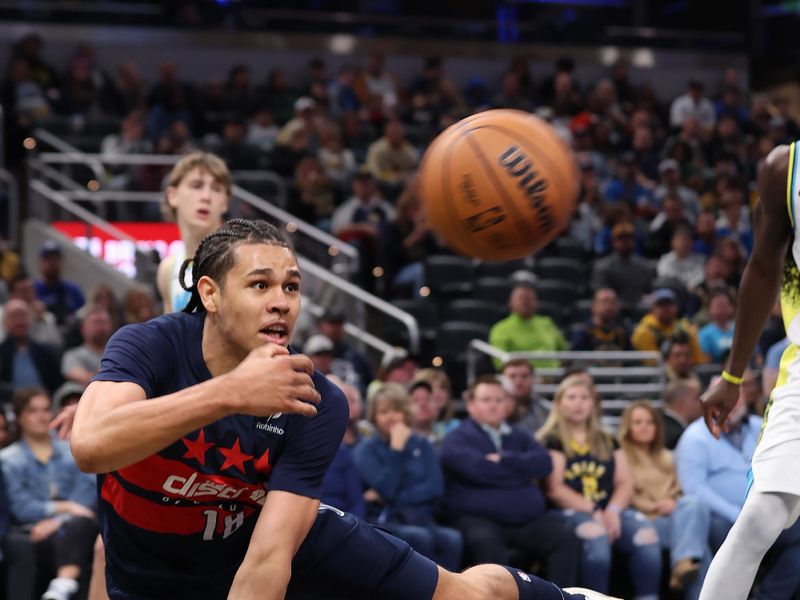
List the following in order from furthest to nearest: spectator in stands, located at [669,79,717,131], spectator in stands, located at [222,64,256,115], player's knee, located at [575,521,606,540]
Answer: spectator in stands, located at [669,79,717,131], spectator in stands, located at [222,64,256,115], player's knee, located at [575,521,606,540]

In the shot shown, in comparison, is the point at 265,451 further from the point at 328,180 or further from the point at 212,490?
the point at 328,180

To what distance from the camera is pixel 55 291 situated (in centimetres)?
1112

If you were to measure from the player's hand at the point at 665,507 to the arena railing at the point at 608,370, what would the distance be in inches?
90.9

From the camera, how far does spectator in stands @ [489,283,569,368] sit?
1130cm

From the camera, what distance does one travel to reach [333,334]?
34.8ft

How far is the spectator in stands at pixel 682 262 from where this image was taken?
1366 centimetres

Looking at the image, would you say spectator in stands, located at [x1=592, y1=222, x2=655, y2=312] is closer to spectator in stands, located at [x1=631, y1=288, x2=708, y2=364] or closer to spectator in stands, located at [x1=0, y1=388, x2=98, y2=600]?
spectator in stands, located at [x1=631, y1=288, x2=708, y2=364]

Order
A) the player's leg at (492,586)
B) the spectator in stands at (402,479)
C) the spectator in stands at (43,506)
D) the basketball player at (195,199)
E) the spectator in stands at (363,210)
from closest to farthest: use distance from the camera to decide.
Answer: the player's leg at (492,586) < the basketball player at (195,199) < the spectator in stands at (43,506) < the spectator in stands at (402,479) < the spectator in stands at (363,210)

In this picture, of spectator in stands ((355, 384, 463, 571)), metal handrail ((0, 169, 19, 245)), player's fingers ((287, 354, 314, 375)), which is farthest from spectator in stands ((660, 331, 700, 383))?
player's fingers ((287, 354, 314, 375))

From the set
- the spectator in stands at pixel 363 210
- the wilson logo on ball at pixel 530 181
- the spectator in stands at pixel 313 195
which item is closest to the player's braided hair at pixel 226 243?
the wilson logo on ball at pixel 530 181

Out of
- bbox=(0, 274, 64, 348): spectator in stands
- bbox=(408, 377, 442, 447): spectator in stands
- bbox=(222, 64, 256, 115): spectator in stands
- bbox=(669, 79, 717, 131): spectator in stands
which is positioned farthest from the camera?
bbox=(669, 79, 717, 131): spectator in stands

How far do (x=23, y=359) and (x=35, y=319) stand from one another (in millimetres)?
812

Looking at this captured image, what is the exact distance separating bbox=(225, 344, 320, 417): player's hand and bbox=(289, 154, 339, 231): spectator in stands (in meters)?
10.4

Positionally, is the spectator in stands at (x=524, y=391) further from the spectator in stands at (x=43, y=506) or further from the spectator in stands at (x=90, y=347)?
the spectator in stands at (x=43, y=506)
